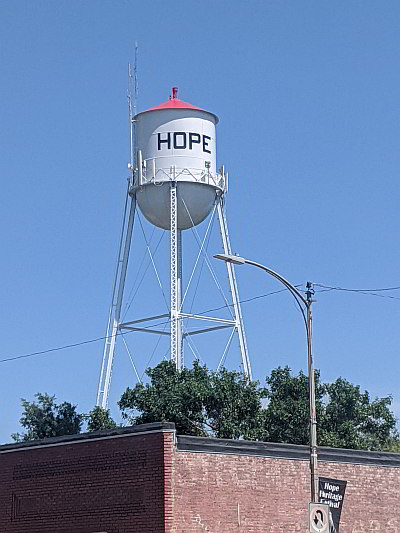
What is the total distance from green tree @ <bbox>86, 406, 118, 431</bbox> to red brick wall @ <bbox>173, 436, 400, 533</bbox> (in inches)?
804

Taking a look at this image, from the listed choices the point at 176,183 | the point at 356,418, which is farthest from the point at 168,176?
the point at 356,418

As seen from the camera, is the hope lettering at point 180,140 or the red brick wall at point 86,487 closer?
the red brick wall at point 86,487

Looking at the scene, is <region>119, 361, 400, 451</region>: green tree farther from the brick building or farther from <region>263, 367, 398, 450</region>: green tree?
the brick building

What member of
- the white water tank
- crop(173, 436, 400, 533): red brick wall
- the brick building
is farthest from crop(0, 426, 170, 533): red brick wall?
the white water tank

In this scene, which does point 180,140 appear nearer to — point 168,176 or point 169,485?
point 168,176

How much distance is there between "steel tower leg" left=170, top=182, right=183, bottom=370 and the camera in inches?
2128

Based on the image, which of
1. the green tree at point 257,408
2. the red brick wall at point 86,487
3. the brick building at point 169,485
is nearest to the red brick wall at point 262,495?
the brick building at point 169,485

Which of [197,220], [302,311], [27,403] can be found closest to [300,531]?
[302,311]

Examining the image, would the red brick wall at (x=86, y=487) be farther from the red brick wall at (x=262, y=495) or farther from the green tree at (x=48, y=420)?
the green tree at (x=48, y=420)

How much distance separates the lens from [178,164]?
56156 millimetres

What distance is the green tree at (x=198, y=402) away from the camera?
182ft

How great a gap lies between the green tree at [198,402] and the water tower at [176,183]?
104cm

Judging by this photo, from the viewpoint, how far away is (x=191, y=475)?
33.2 m

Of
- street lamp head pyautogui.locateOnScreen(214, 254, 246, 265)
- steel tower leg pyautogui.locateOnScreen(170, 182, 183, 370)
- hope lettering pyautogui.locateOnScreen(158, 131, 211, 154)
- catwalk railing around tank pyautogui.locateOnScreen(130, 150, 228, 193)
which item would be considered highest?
hope lettering pyautogui.locateOnScreen(158, 131, 211, 154)
